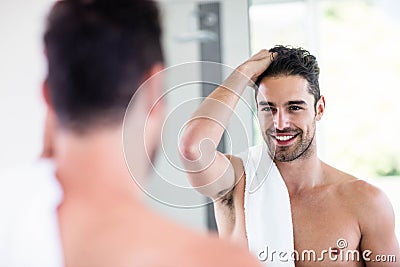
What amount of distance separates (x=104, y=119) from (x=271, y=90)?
322 mm

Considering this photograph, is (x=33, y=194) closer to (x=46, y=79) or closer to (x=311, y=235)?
(x=46, y=79)

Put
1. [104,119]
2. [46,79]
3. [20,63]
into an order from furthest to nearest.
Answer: [20,63]
[46,79]
[104,119]

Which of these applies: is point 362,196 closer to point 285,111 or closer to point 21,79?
point 285,111

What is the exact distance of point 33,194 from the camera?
1.21 meters

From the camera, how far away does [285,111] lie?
115cm

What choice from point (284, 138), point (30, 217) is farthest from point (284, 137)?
point (30, 217)

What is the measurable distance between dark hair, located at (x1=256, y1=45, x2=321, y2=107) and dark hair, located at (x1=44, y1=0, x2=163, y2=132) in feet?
0.82

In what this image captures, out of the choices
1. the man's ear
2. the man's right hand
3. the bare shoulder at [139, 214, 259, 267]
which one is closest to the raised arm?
the man's right hand

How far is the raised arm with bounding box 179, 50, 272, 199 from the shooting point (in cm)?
114

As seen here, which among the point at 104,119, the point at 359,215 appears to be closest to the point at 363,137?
the point at 359,215

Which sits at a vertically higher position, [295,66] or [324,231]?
[295,66]

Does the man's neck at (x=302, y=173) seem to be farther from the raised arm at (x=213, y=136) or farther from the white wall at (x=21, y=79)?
the white wall at (x=21, y=79)

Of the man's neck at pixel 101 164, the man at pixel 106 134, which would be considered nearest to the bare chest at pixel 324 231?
the man at pixel 106 134

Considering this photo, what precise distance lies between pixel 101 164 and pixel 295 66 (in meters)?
0.40
